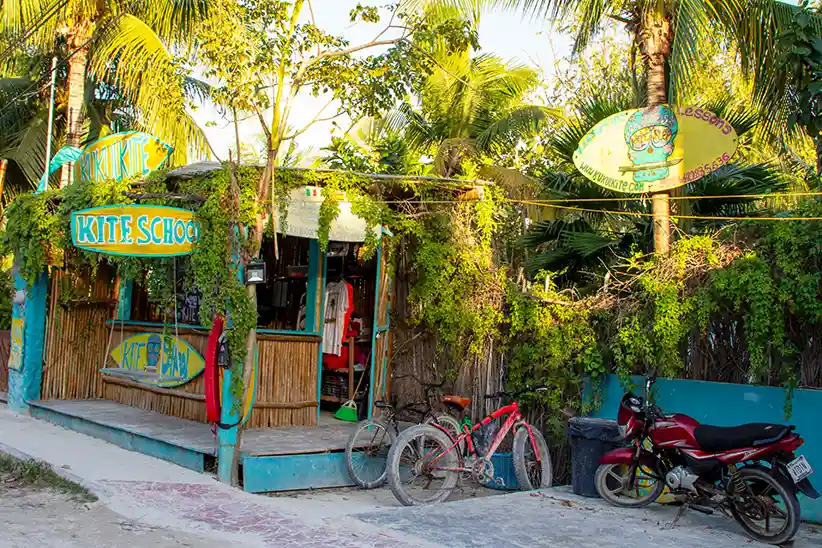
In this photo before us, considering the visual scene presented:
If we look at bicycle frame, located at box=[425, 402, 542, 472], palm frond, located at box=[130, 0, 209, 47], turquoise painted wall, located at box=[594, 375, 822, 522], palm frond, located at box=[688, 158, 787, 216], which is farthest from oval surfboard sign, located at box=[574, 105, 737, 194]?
palm frond, located at box=[130, 0, 209, 47]

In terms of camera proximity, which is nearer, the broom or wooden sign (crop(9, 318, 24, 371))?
the broom

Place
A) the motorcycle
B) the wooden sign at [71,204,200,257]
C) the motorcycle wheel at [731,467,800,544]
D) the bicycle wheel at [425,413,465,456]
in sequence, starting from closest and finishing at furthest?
the motorcycle wheel at [731,467,800,544]
the motorcycle
the bicycle wheel at [425,413,465,456]
the wooden sign at [71,204,200,257]

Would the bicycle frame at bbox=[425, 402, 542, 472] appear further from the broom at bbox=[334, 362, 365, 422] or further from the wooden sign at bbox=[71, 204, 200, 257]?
the wooden sign at bbox=[71, 204, 200, 257]

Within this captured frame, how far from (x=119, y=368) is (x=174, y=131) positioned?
5234mm

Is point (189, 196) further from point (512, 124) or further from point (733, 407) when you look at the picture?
point (512, 124)

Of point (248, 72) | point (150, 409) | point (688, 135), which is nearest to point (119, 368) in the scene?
point (150, 409)

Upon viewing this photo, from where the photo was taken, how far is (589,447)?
8297 mm

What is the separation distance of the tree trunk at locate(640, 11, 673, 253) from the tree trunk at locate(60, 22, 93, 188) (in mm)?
9608

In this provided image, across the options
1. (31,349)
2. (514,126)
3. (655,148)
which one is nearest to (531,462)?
(655,148)

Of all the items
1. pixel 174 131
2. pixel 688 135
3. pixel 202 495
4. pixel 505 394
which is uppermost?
pixel 174 131

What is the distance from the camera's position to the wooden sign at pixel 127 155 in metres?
11.2

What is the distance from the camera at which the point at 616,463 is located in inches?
309

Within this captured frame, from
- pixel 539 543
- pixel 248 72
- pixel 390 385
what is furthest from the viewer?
pixel 390 385

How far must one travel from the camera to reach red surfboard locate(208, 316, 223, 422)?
28.2 ft
